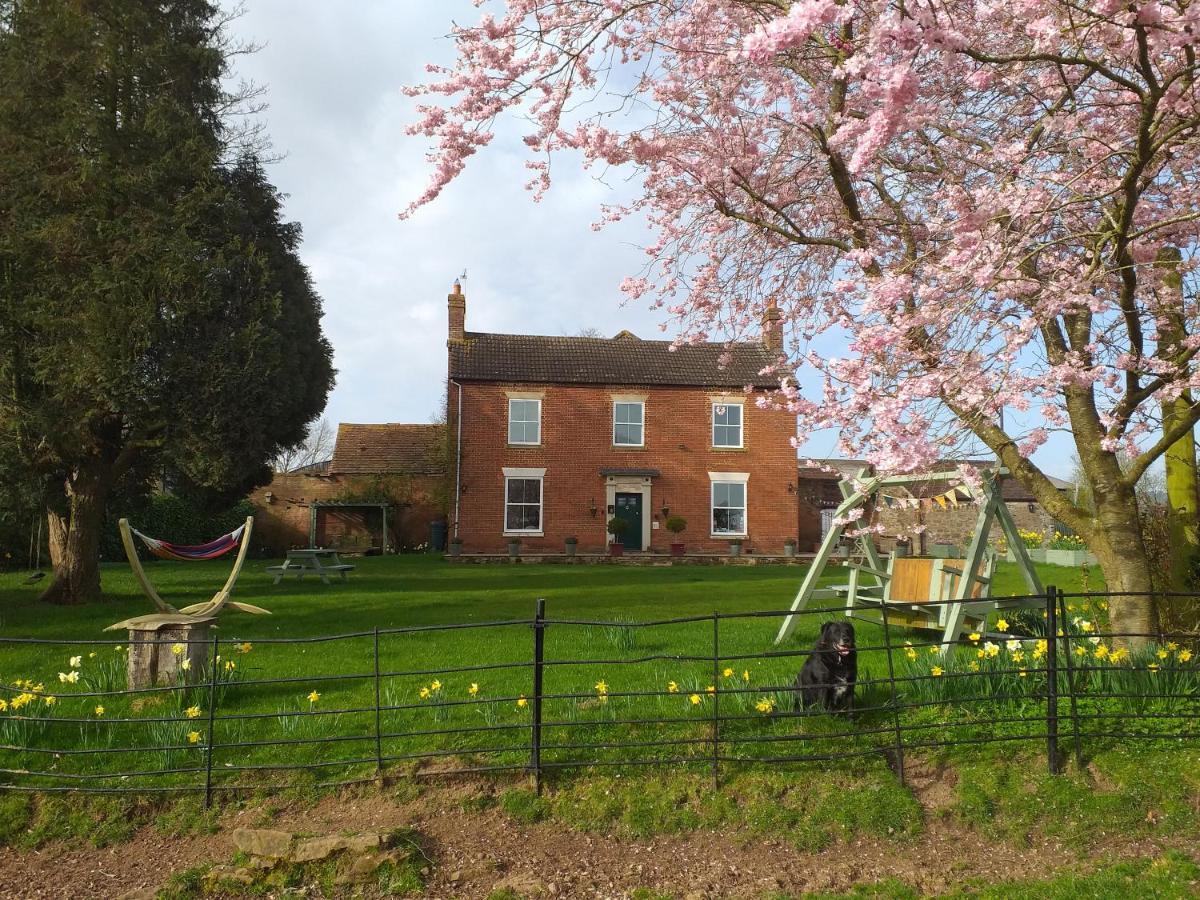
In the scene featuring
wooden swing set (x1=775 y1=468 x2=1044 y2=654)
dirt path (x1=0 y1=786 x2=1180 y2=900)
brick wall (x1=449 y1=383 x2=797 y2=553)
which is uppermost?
brick wall (x1=449 y1=383 x2=797 y2=553)

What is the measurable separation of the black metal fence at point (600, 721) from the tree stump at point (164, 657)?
155 millimetres

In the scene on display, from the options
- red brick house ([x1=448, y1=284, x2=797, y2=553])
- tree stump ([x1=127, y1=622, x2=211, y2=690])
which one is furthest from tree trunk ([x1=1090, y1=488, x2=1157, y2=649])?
red brick house ([x1=448, y1=284, x2=797, y2=553])

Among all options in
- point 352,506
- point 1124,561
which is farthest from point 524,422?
point 1124,561

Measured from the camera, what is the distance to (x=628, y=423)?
27188 mm

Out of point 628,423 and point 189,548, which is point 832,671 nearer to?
point 189,548

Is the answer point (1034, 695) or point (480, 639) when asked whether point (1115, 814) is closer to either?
point (1034, 695)

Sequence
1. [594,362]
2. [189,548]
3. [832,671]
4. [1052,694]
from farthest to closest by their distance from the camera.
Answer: [594,362] → [189,548] → [832,671] → [1052,694]

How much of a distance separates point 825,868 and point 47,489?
1348 cm

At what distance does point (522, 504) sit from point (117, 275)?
15525 millimetres

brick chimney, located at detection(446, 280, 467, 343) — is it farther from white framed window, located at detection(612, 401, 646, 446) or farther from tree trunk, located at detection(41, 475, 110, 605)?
tree trunk, located at detection(41, 475, 110, 605)

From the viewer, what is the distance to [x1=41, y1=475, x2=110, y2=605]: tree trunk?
1345 centimetres

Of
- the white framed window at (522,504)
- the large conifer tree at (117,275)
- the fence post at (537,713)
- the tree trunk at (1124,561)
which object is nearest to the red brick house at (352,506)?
the white framed window at (522,504)

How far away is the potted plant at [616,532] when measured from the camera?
→ 25337 mm

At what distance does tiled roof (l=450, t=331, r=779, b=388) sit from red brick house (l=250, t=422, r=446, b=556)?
517 cm
